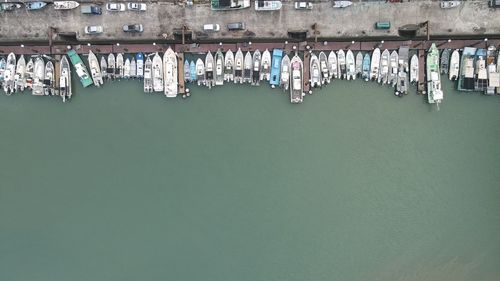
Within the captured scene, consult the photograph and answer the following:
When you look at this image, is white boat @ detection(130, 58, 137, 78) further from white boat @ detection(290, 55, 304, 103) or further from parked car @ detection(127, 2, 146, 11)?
white boat @ detection(290, 55, 304, 103)

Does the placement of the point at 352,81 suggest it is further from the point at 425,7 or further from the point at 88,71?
the point at 88,71

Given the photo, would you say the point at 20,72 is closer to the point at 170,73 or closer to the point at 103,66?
the point at 103,66

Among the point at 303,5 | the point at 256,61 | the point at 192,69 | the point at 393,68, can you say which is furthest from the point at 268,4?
the point at 393,68

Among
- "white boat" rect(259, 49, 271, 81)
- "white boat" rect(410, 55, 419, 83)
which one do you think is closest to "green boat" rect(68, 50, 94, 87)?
"white boat" rect(259, 49, 271, 81)

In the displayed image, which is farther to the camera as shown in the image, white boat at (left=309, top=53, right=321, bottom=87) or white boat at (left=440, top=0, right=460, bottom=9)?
white boat at (left=309, top=53, right=321, bottom=87)

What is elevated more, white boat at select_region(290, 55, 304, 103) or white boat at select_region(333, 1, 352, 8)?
white boat at select_region(333, 1, 352, 8)

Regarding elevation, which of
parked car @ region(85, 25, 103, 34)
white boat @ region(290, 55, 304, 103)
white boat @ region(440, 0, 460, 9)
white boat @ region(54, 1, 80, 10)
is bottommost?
white boat @ region(290, 55, 304, 103)
